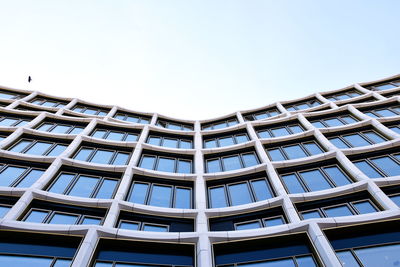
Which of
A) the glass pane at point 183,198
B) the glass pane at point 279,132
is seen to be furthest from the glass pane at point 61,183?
the glass pane at point 279,132

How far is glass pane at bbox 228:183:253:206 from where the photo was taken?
15029 mm

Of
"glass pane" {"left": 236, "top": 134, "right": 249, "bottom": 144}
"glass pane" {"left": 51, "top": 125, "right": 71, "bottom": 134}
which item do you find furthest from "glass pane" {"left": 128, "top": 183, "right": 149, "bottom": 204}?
"glass pane" {"left": 51, "top": 125, "right": 71, "bottom": 134}

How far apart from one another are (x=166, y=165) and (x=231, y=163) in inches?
152

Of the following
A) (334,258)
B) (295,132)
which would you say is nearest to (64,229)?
(334,258)

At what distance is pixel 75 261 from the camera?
33.8ft

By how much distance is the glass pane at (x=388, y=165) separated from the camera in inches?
574

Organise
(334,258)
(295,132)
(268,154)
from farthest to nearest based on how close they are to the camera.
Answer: (295,132)
(268,154)
(334,258)

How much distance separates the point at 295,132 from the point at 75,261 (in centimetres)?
1536

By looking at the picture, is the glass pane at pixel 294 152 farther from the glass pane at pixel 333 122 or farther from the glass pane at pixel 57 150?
the glass pane at pixel 57 150

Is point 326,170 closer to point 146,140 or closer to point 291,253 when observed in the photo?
point 291,253

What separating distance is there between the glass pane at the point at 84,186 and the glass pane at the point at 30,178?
1945 mm

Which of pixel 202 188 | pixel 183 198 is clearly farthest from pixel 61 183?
pixel 202 188

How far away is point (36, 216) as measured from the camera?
12.9m

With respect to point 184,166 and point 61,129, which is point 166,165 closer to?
point 184,166
